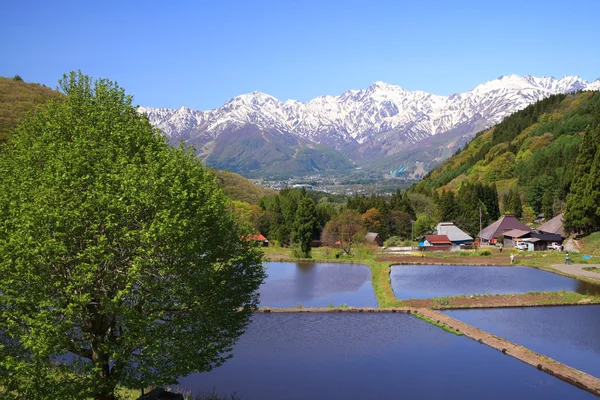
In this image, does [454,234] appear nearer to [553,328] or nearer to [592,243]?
[592,243]

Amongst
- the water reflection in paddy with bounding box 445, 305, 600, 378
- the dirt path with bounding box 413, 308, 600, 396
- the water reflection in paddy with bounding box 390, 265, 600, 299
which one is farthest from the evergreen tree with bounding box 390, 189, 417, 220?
the dirt path with bounding box 413, 308, 600, 396

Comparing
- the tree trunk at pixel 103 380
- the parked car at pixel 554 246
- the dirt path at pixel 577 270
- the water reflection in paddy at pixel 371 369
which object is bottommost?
the water reflection in paddy at pixel 371 369

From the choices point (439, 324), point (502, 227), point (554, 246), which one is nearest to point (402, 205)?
point (502, 227)

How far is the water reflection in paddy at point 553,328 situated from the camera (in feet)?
96.0

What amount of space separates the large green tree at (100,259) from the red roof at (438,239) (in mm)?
78173

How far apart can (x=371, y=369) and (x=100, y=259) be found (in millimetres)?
15930

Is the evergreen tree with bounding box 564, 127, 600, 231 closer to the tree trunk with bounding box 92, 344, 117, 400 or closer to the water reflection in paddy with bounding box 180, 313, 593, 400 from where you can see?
the water reflection in paddy with bounding box 180, 313, 593, 400

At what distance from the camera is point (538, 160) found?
13675cm

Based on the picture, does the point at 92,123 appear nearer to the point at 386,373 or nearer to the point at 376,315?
the point at 386,373

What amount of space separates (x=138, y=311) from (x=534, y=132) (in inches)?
6800

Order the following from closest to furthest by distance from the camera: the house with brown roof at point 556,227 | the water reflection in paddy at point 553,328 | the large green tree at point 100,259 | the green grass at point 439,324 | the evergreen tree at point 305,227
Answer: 1. the large green tree at point 100,259
2. the water reflection in paddy at point 553,328
3. the green grass at point 439,324
4. the evergreen tree at point 305,227
5. the house with brown roof at point 556,227

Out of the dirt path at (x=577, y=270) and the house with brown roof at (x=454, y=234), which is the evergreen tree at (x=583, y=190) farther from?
the house with brown roof at (x=454, y=234)

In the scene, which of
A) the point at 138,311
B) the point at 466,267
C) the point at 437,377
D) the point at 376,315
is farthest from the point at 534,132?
the point at 138,311

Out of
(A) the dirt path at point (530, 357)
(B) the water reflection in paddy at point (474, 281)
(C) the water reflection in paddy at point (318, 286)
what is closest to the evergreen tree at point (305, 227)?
(C) the water reflection in paddy at point (318, 286)
